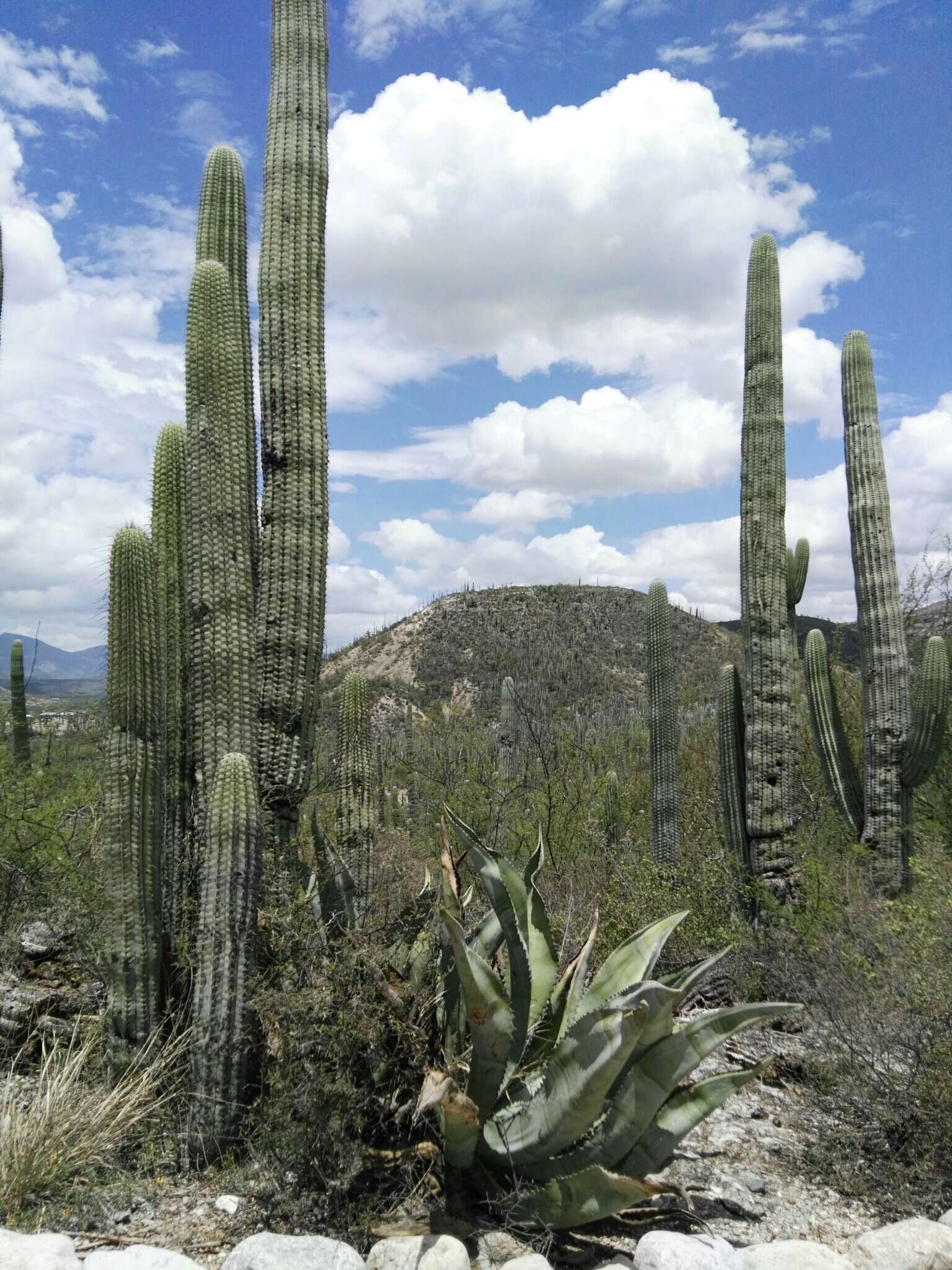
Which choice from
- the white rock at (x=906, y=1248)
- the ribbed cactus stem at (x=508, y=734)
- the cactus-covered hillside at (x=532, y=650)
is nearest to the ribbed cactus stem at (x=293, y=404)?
the white rock at (x=906, y=1248)

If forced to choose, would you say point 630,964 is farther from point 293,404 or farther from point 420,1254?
point 293,404

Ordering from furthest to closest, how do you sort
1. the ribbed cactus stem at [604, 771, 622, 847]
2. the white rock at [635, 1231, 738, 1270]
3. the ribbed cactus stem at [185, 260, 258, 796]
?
the ribbed cactus stem at [604, 771, 622, 847]
the ribbed cactus stem at [185, 260, 258, 796]
the white rock at [635, 1231, 738, 1270]

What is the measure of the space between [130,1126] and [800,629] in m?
27.8

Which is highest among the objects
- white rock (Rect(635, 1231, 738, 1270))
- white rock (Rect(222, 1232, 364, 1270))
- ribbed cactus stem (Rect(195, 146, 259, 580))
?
ribbed cactus stem (Rect(195, 146, 259, 580))

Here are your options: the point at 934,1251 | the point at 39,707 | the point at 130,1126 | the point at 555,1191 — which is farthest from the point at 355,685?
the point at 39,707

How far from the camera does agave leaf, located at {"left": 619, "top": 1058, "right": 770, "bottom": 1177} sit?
3859 millimetres

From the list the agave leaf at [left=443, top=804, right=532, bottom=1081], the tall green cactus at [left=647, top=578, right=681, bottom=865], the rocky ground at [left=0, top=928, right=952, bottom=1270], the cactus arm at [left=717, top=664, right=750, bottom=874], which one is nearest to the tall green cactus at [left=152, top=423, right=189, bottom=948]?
the rocky ground at [left=0, top=928, right=952, bottom=1270]

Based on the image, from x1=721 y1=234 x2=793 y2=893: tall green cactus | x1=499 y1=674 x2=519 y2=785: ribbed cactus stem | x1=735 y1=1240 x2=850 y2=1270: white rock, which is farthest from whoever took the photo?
x1=499 y1=674 x2=519 y2=785: ribbed cactus stem

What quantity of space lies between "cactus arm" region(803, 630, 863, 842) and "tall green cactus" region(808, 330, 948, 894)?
0.5 inches

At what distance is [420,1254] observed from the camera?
11.4 ft

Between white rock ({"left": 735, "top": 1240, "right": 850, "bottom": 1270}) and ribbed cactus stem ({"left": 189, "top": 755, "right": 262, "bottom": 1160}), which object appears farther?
ribbed cactus stem ({"left": 189, "top": 755, "right": 262, "bottom": 1160})

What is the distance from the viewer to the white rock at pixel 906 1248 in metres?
3.75

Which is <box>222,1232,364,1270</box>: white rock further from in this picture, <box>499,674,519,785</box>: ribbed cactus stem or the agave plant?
<box>499,674,519,785</box>: ribbed cactus stem

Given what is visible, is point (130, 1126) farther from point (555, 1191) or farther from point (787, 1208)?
point (787, 1208)
